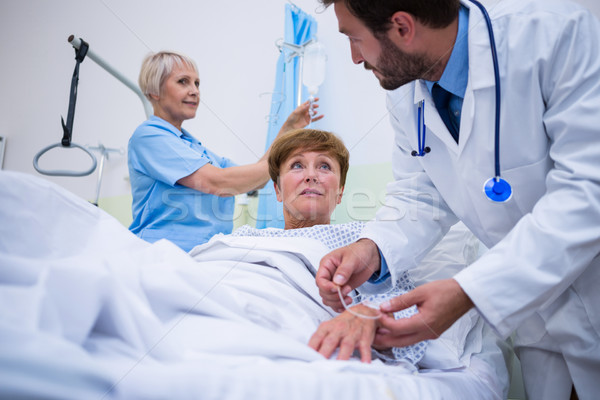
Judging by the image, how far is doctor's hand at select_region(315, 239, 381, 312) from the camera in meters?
0.80

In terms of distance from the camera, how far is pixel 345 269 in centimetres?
83

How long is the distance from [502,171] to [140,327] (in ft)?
2.38

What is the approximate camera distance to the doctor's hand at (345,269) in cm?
80

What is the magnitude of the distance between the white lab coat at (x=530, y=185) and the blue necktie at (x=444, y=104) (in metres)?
0.04

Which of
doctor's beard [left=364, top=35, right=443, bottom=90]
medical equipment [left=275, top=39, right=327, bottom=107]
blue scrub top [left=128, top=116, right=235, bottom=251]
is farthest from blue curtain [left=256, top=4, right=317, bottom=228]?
doctor's beard [left=364, top=35, right=443, bottom=90]

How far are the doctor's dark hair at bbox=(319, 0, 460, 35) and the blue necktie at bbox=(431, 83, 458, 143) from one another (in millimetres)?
160

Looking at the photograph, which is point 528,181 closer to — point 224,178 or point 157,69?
point 224,178

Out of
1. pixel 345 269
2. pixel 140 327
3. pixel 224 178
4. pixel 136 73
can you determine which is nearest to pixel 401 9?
pixel 345 269

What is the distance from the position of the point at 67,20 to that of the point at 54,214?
121 inches

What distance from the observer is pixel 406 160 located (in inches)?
45.9

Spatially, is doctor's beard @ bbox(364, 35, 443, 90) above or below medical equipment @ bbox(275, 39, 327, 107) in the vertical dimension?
below

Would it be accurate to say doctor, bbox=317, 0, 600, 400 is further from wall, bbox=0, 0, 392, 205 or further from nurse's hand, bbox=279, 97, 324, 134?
wall, bbox=0, 0, 392, 205

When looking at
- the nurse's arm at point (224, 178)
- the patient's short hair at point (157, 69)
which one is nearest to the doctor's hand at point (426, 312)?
the nurse's arm at point (224, 178)

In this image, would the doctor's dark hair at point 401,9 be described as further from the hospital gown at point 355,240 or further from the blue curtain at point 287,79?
the blue curtain at point 287,79
